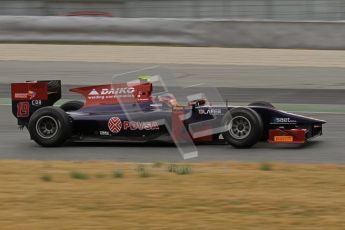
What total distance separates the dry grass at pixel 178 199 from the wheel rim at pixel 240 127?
1.55 metres

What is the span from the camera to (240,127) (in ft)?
34.0

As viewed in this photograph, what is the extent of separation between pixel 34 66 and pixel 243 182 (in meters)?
13.5

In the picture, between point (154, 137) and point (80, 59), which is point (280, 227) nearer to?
point (154, 137)

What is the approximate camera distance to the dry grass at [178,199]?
5887mm

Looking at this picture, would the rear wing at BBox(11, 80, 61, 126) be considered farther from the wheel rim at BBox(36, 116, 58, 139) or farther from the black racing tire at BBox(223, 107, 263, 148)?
the black racing tire at BBox(223, 107, 263, 148)

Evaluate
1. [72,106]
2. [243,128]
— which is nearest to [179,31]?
[72,106]

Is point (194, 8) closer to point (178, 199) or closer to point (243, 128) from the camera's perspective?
point (243, 128)

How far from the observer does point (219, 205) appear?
6418 millimetres

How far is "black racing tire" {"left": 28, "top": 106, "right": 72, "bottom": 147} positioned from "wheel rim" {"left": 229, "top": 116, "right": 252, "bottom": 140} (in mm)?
2120

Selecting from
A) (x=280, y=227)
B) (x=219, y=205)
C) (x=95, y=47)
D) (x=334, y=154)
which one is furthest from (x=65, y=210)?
(x=95, y=47)

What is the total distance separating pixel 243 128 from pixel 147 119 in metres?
1.24

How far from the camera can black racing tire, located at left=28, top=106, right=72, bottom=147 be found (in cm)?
1080

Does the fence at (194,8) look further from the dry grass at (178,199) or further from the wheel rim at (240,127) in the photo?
the dry grass at (178,199)

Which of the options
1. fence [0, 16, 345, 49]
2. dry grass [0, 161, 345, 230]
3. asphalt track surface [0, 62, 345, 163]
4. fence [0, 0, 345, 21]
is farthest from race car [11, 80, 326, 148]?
fence [0, 0, 345, 21]
